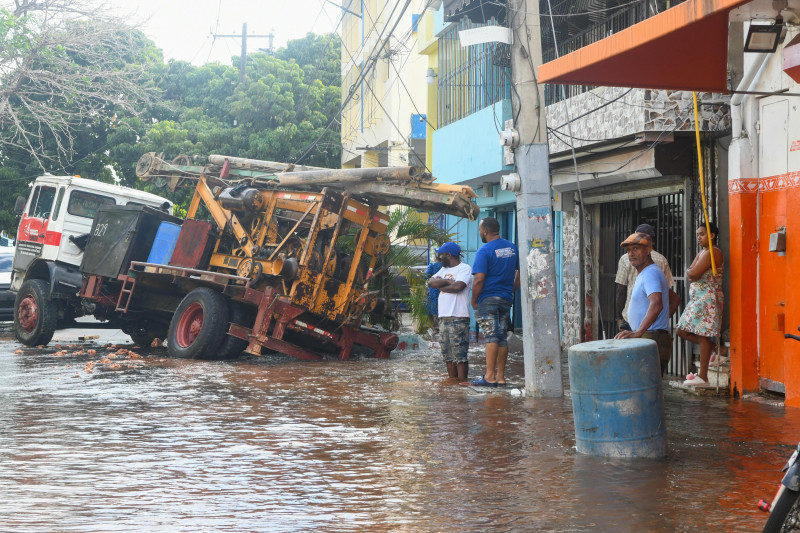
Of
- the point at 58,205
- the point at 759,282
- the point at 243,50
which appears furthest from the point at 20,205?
the point at 243,50

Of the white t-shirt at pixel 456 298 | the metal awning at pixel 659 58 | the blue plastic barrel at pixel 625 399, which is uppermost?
the metal awning at pixel 659 58

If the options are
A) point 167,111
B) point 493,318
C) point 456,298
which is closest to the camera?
point 493,318

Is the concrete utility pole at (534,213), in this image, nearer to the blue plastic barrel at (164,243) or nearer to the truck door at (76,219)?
the blue plastic barrel at (164,243)

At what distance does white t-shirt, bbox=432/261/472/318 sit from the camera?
11234 mm

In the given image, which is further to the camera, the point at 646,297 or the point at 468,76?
the point at 468,76

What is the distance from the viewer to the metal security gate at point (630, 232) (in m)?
12.5

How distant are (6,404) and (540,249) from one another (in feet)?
17.4

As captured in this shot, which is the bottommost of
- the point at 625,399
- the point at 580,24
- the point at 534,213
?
the point at 625,399

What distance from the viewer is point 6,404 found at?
9.21m

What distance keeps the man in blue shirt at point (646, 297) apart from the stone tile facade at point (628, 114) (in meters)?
3.20

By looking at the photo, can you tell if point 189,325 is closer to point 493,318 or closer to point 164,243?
point 164,243

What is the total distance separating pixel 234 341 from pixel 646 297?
7.21 metres

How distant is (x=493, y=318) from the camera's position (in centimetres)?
1055

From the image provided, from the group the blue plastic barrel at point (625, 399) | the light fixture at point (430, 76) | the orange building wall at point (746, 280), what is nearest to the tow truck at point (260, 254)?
the orange building wall at point (746, 280)
